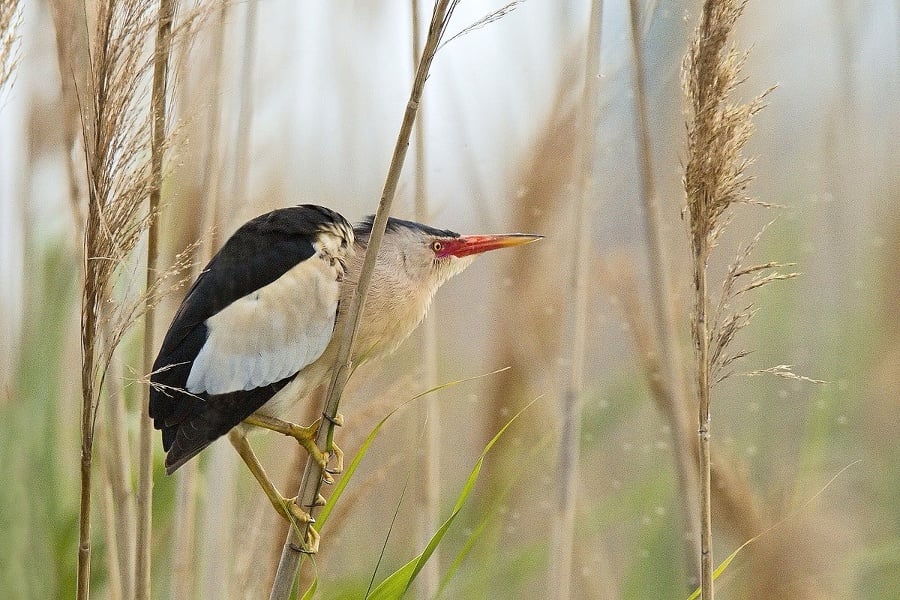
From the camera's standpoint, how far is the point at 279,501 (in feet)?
2.49

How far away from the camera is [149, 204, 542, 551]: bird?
0.75 meters

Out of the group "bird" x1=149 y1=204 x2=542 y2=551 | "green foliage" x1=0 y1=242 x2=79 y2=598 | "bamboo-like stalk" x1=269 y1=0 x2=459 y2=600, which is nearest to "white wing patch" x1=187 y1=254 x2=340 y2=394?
"bird" x1=149 y1=204 x2=542 y2=551

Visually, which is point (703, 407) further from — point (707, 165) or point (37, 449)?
point (37, 449)

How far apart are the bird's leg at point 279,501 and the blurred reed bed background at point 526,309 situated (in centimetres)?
9

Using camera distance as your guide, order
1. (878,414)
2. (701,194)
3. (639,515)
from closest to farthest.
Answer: (701,194) < (639,515) < (878,414)

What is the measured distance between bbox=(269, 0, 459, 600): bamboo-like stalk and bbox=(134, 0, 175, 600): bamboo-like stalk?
155 millimetres

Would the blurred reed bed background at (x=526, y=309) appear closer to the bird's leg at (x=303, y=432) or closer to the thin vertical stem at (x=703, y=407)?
the bird's leg at (x=303, y=432)

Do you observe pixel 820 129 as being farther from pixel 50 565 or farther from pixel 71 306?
pixel 50 565

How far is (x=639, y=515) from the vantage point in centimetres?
121

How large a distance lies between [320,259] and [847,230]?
40.3 inches

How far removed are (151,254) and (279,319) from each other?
5.3 inches

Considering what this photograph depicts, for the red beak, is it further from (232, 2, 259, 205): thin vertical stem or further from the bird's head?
(232, 2, 259, 205): thin vertical stem

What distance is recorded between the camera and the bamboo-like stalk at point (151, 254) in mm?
664

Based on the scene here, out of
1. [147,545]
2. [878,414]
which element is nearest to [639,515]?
[878,414]
